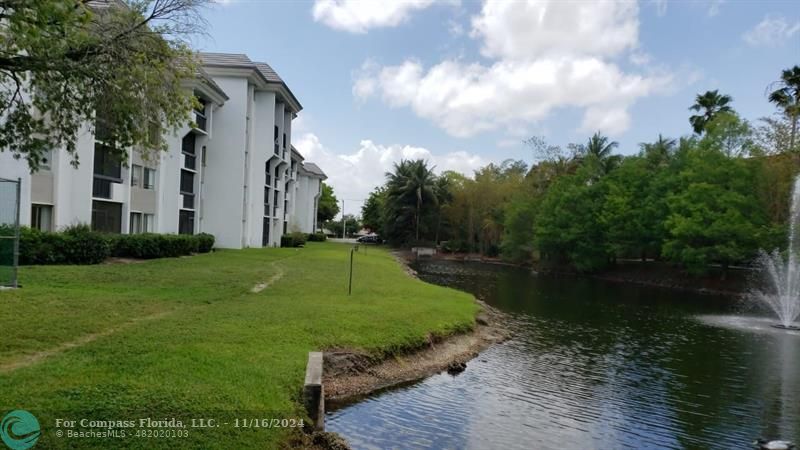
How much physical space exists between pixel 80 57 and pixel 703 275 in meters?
44.7

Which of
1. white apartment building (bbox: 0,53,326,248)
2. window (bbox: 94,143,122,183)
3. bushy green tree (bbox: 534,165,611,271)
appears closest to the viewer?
white apartment building (bbox: 0,53,326,248)

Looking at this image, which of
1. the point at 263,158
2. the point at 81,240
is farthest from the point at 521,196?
the point at 81,240

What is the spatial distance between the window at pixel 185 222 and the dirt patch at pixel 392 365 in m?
26.5

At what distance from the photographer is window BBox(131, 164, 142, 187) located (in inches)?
1250

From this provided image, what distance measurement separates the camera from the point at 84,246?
22.4 meters

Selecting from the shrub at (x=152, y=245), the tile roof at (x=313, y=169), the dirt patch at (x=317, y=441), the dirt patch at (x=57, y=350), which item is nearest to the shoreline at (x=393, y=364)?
the dirt patch at (x=317, y=441)

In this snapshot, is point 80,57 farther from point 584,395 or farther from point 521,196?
point 521,196

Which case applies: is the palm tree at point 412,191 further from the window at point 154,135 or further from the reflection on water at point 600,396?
the window at point 154,135

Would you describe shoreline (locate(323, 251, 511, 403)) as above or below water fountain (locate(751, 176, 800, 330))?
below

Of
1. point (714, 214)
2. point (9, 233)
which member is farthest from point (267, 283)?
point (714, 214)

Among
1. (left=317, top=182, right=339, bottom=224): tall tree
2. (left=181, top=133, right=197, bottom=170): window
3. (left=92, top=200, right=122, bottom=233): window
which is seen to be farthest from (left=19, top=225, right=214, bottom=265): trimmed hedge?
(left=317, top=182, right=339, bottom=224): tall tree

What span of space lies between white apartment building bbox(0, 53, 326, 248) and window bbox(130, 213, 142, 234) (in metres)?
0.06

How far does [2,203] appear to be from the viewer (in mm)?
15375

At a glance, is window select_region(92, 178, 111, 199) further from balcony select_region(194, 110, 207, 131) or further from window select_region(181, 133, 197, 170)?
balcony select_region(194, 110, 207, 131)
